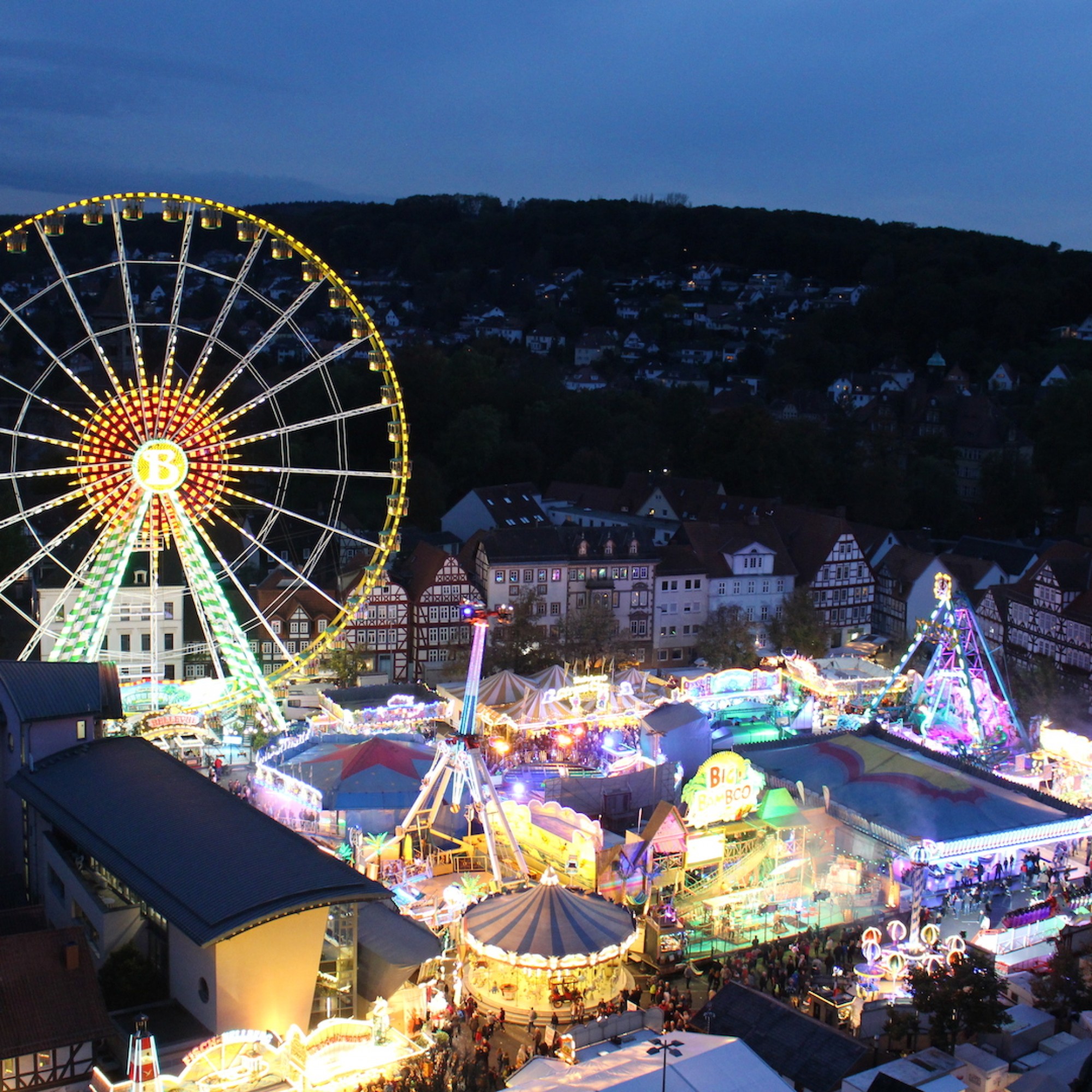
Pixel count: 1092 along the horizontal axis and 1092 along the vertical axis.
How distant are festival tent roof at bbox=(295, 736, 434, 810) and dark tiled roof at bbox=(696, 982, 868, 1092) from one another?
10.5 m

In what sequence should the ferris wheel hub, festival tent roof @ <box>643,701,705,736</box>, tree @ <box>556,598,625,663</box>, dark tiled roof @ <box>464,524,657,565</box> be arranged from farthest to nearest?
dark tiled roof @ <box>464,524,657,565</box>
tree @ <box>556,598,625,663</box>
festival tent roof @ <box>643,701,705,736</box>
the ferris wheel hub

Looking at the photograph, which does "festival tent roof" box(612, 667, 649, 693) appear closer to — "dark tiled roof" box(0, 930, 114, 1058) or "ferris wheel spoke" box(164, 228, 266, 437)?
"ferris wheel spoke" box(164, 228, 266, 437)

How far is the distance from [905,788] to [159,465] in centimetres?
1837

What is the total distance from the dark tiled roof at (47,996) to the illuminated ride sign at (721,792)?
14.4 m

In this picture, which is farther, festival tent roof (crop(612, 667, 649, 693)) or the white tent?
festival tent roof (crop(612, 667, 649, 693))

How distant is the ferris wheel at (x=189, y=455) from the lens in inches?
1137

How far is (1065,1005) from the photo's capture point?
901 inches

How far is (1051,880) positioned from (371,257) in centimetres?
11019

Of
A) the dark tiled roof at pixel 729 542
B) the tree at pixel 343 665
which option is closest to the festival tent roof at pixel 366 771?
the tree at pixel 343 665

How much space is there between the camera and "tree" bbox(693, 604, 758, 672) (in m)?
48.2

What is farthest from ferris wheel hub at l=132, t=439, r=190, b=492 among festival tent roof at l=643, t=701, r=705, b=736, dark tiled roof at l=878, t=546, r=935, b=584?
dark tiled roof at l=878, t=546, r=935, b=584

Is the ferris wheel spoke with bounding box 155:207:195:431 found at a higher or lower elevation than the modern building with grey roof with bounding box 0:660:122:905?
higher

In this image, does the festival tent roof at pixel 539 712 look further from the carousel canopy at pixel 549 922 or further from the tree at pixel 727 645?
the tree at pixel 727 645

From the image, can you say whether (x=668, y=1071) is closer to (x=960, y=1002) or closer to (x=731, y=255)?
(x=960, y=1002)
